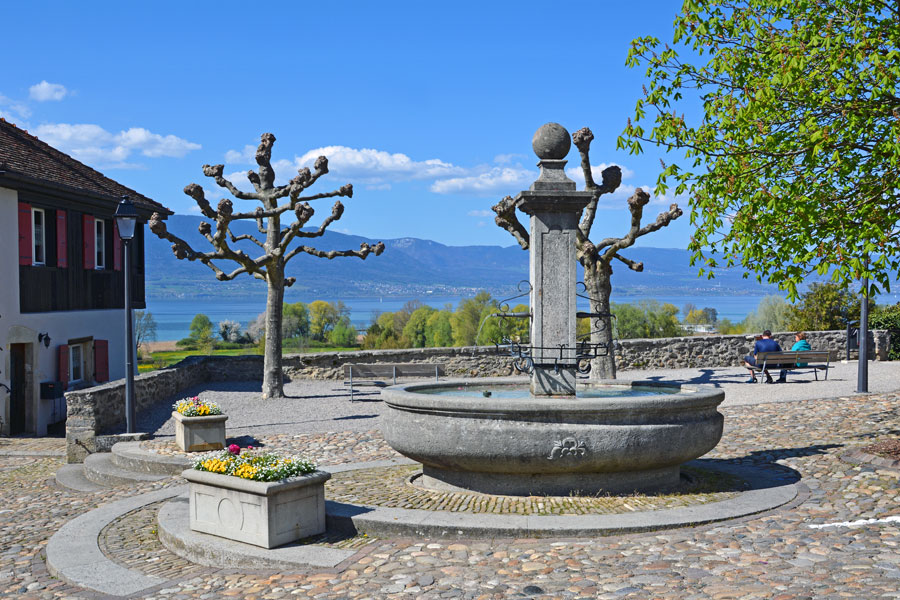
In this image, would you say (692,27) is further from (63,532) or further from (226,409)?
(226,409)

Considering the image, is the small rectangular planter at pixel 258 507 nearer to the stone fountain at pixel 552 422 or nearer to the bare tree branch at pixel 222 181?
the stone fountain at pixel 552 422

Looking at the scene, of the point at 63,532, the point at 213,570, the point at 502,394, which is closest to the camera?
the point at 213,570

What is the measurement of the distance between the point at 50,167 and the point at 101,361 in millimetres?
4932

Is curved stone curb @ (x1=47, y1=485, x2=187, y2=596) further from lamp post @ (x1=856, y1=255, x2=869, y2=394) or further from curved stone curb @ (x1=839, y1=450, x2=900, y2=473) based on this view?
lamp post @ (x1=856, y1=255, x2=869, y2=394)

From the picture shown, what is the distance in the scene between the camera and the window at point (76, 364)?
20156 mm

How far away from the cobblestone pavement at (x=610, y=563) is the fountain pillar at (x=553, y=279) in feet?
7.25

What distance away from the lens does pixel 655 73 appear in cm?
1153

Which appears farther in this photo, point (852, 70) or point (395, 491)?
point (852, 70)

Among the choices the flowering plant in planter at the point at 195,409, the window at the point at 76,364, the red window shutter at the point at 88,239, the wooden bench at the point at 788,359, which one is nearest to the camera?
the flowering plant in planter at the point at 195,409

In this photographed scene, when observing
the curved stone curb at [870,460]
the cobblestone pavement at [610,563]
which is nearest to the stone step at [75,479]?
the cobblestone pavement at [610,563]

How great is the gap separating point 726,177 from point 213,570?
24.1 ft

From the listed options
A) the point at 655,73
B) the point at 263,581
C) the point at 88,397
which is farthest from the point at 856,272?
the point at 88,397

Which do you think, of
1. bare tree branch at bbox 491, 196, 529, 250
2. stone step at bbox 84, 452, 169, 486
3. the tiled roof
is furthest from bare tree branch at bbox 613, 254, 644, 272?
the tiled roof

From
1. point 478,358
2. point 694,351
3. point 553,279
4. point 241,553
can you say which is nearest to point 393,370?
point 478,358
